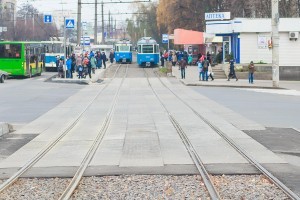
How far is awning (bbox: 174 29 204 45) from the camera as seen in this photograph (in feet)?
206

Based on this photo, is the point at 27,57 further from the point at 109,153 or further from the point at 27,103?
the point at 109,153

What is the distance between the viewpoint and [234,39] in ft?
163

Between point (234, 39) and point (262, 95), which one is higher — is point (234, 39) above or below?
above

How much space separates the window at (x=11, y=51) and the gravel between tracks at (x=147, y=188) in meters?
39.7

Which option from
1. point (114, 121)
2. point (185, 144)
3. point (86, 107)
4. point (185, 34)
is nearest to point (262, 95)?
point (86, 107)

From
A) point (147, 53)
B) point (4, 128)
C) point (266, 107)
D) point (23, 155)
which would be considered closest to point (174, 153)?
point (23, 155)

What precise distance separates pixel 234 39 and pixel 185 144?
122 ft

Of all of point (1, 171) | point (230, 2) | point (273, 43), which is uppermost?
point (230, 2)

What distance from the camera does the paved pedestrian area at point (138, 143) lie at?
10.7m

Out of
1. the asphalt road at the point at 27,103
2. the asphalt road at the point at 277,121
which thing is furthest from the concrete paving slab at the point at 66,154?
the asphalt road at the point at 27,103

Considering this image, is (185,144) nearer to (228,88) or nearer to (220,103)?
(220,103)

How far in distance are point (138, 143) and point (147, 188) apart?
15.3ft

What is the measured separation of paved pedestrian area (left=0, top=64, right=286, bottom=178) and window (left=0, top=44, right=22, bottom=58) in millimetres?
25736

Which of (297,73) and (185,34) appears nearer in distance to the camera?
(297,73)
